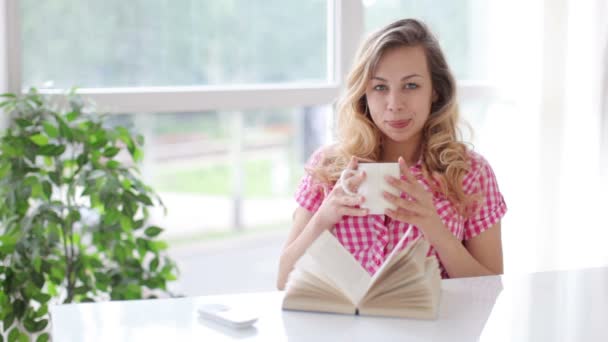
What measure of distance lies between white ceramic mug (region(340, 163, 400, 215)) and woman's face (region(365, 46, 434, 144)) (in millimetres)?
412

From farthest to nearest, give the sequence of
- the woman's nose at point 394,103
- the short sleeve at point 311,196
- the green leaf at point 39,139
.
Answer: the green leaf at point 39,139, the short sleeve at point 311,196, the woman's nose at point 394,103

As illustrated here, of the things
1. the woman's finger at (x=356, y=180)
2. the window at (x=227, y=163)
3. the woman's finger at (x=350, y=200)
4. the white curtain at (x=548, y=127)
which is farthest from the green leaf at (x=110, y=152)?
the white curtain at (x=548, y=127)

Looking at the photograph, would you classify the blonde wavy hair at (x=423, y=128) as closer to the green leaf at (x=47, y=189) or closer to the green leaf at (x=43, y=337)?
the green leaf at (x=47, y=189)

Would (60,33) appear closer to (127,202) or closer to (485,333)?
(127,202)

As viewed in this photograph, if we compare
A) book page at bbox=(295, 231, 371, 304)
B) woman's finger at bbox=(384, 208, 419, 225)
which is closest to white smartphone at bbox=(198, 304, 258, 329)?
book page at bbox=(295, 231, 371, 304)

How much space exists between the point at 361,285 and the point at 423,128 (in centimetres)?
78

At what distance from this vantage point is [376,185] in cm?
157

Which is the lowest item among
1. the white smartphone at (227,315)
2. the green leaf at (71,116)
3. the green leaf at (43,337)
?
the green leaf at (43,337)

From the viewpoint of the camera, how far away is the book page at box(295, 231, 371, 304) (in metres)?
1.39

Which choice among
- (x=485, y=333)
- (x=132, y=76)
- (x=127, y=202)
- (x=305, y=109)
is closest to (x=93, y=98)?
(x=132, y=76)

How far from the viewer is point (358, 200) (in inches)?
62.5

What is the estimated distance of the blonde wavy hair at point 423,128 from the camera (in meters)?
1.99

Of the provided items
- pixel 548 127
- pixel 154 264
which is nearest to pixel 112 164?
pixel 154 264

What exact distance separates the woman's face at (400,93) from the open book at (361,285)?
1.90 feet
